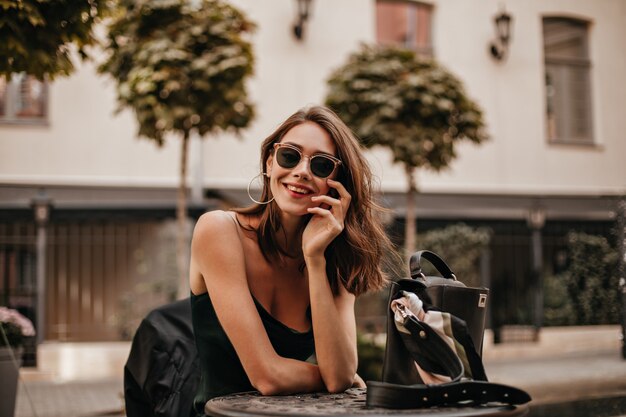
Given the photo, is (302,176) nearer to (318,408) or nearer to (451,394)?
(318,408)

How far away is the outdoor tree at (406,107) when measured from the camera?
10.6 metres

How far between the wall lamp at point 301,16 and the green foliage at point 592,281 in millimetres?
6175

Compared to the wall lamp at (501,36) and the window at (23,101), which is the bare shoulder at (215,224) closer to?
the window at (23,101)

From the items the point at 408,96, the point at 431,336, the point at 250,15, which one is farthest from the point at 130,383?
the point at 250,15

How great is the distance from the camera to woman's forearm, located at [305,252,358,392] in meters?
2.47

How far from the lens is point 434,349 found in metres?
2.07

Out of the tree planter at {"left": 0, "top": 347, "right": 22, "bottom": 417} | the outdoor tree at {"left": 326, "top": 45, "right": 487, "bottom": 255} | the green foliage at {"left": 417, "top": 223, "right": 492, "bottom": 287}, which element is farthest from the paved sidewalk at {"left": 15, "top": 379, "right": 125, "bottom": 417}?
the green foliage at {"left": 417, "top": 223, "right": 492, "bottom": 287}

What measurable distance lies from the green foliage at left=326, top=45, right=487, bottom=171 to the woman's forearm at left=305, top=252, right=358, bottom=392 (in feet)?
26.3

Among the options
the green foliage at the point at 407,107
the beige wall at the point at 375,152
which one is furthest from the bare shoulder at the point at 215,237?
the beige wall at the point at 375,152

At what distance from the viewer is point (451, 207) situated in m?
15.1

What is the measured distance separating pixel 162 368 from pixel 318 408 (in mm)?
1250

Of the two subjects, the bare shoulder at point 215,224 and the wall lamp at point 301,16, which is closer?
the bare shoulder at point 215,224

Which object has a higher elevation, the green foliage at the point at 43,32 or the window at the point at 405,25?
the window at the point at 405,25

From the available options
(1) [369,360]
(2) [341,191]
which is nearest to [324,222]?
(2) [341,191]
